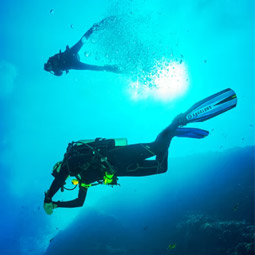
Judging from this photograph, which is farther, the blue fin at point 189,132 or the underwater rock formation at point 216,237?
the underwater rock formation at point 216,237

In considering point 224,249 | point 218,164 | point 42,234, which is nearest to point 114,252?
point 224,249

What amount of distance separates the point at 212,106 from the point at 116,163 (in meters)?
2.80

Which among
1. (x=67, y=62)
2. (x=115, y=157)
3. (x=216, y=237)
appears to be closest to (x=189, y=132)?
(x=115, y=157)

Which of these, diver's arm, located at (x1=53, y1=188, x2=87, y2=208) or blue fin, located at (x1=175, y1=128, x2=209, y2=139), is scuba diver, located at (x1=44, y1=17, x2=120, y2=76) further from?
diver's arm, located at (x1=53, y1=188, x2=87, y2=208)

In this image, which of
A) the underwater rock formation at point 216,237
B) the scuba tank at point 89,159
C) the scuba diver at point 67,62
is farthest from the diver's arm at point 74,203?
the underwater rock formation at point 216,237

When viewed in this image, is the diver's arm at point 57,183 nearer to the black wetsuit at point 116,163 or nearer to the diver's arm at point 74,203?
the black wetsuit at point 116,163

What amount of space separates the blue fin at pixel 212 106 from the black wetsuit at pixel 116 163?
573 millimetres

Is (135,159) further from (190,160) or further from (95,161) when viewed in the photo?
(190,160)

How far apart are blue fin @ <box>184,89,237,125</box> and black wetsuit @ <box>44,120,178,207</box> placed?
57 cm

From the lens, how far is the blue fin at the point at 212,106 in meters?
5.08

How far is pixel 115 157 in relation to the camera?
15.4 feet

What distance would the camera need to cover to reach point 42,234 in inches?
2584

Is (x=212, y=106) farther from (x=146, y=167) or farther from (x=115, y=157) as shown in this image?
(x=115, y=157)

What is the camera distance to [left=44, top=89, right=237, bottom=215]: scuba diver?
172 inches
